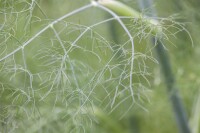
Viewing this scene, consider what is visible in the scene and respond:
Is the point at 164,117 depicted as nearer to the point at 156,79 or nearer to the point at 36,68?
the point at 156,79

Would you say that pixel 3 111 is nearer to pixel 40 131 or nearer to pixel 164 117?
pixel 40 131

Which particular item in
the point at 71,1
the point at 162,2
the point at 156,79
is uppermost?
the point at 71,1

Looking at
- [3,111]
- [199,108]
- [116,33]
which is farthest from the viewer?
[116,33]

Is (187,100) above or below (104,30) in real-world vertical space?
below

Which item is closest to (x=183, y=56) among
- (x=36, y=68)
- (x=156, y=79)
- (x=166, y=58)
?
(x=156, y=79)

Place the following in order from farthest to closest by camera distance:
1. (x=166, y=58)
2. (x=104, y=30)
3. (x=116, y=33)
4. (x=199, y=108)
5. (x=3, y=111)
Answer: (x=104, y=30) → (x=116, y=33) → (x=199, y=108) → (x=166, y=58) → (x=3, y=111)

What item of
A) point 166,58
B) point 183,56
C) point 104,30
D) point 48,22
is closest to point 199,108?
point 183,56

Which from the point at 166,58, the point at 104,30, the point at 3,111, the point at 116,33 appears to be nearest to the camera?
the point at 3,111

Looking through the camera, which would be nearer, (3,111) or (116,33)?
(3,111)

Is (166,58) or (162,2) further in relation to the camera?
(162,2)
